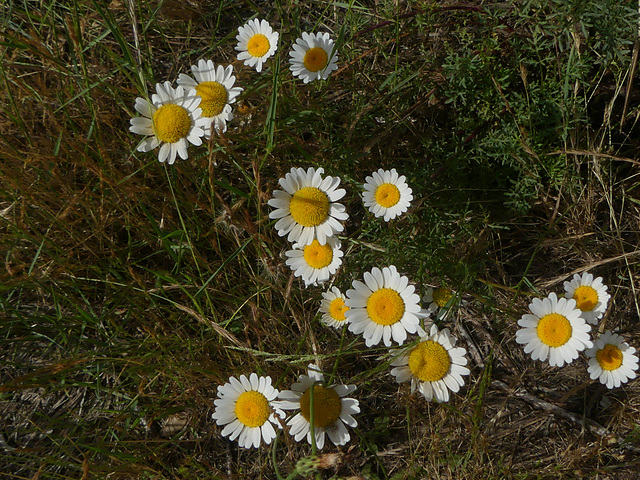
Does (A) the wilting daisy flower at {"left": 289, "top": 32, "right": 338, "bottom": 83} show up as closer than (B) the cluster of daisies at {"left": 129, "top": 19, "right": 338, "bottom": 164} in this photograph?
No

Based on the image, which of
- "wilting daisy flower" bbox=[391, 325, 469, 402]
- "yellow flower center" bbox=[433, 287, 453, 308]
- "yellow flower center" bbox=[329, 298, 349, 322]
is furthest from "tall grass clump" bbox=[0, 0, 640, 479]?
"wilting daisy flower" bbox=[391, 325, 469, 402]

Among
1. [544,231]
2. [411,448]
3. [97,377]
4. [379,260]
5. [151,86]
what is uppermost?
[151,86]

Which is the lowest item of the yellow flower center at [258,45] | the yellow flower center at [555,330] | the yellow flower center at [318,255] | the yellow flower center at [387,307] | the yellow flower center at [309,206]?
the yellow flower center at [555,330]

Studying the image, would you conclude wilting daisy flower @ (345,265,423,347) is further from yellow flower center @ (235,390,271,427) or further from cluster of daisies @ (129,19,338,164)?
cluster of daisies @ (129,19,338,164)

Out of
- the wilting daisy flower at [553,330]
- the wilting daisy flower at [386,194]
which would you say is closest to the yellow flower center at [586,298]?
the wilting daisy flower at [553,330]

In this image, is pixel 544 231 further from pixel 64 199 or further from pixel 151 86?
pixel 64 199

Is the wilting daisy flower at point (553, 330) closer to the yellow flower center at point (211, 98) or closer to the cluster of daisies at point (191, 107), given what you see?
the cluster of daisies at point (191, 107)

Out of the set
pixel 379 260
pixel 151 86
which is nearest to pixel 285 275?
pixel 379 260
